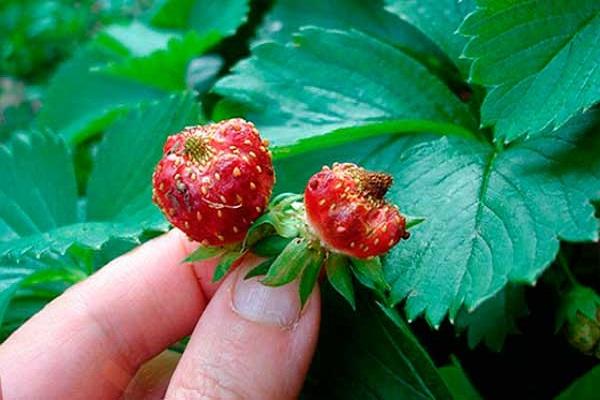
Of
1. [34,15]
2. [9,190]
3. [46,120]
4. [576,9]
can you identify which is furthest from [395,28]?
[34,15]

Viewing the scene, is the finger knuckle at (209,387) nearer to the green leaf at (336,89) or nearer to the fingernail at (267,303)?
the fingernail at (267,303)

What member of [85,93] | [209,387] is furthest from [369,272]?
[85,93]

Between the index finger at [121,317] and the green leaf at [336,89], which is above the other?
the green leaf at [336,89]

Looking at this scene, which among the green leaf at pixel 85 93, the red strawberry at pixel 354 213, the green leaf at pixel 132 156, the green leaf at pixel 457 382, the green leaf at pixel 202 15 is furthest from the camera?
the green leaf at pixel 85 93

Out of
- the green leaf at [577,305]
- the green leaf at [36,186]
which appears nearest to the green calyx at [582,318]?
the green leaf at [577,305]

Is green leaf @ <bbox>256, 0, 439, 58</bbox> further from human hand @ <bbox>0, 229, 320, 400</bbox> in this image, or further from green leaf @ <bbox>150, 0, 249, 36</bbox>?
human hand @ <bbox>0, 229, 320, 400</bbox>

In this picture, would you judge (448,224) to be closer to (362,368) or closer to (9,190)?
(362,368)
